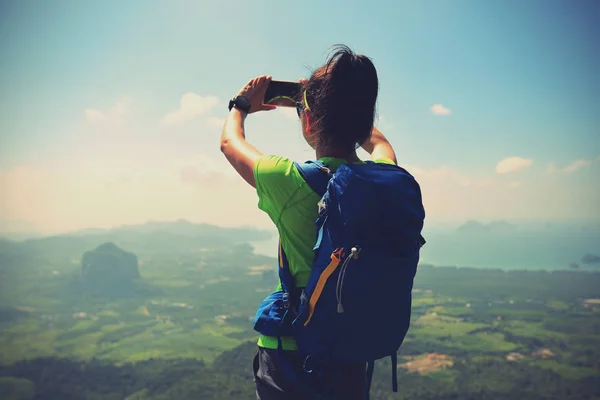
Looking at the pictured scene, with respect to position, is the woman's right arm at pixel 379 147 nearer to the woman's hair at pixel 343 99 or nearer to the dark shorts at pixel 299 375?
the woman's hair at pixel 343 99

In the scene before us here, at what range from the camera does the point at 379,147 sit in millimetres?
1928

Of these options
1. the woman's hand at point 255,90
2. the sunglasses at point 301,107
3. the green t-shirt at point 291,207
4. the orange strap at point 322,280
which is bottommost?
the orange strap at point 322,280

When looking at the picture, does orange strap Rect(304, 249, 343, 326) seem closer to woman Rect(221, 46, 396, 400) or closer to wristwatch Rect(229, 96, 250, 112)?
woman Rect(221, 46, 396, 400)

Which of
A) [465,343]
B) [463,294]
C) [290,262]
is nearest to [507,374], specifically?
[465,343]

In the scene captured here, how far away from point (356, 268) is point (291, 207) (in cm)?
30

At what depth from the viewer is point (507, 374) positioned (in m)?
69.9

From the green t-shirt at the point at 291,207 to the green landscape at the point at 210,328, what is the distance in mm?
59775

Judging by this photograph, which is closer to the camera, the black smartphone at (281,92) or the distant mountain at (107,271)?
the black smartphone at (281,92)

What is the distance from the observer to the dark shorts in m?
1.50

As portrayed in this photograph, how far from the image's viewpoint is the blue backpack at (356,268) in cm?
139

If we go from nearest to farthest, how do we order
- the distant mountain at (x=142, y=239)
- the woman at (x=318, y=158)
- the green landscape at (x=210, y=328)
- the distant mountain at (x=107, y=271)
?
the woman at (x=318, y=158) → the green landscape at (x=210, y=328) → the distant mountain at (x=107, y=271) → the distant mountain at (x=142, y=239)

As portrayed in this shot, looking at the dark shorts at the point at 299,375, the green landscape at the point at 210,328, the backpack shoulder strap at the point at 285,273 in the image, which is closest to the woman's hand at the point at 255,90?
the backpack shoulder strap at the point at 285,273

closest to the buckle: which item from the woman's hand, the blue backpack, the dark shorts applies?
the blue backpack

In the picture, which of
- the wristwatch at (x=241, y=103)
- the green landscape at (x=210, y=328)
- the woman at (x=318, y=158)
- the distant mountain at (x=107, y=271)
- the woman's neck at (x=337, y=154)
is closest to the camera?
the woman at (x=318, y=158)
